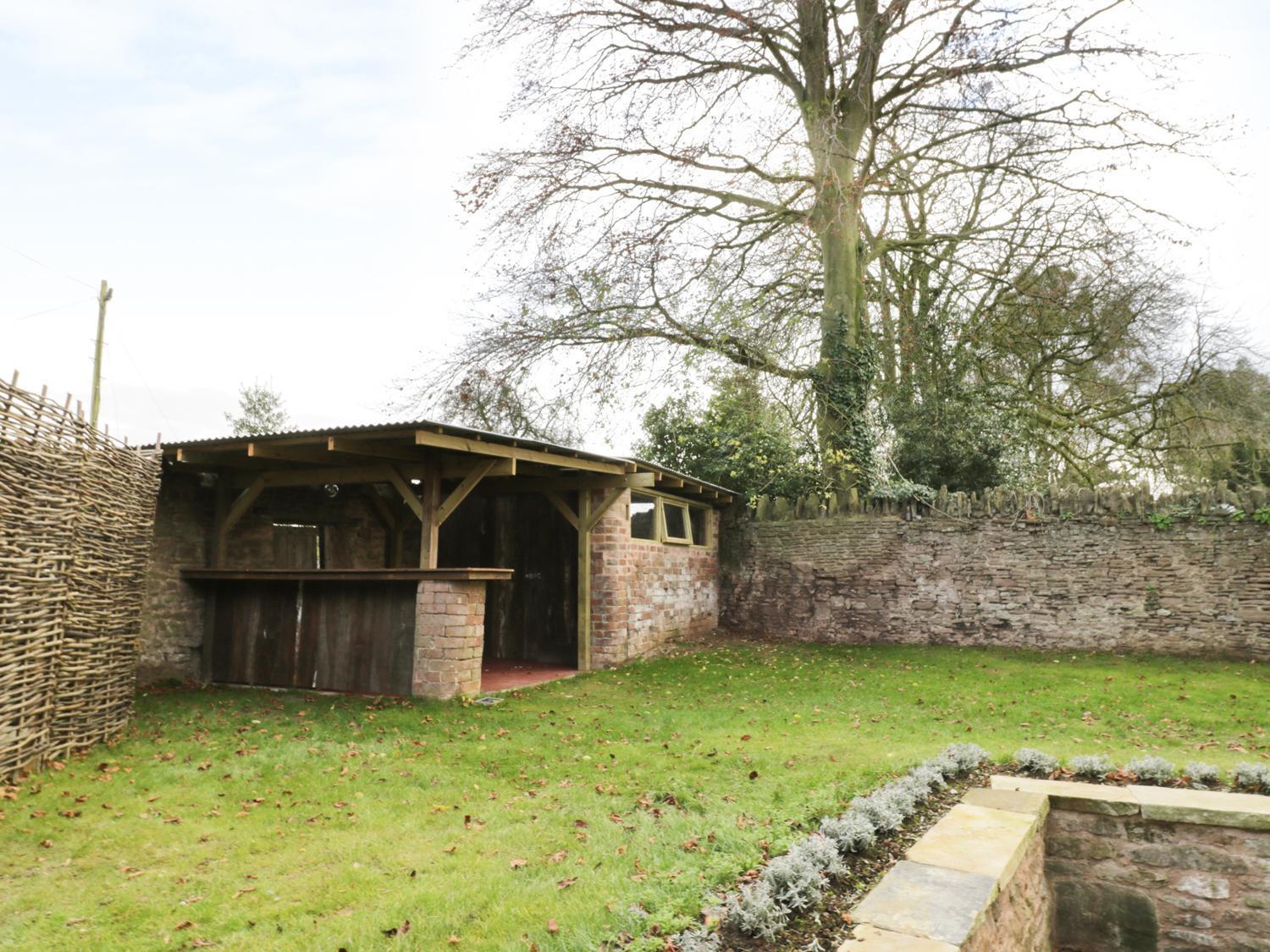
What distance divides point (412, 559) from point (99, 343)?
1158 cm

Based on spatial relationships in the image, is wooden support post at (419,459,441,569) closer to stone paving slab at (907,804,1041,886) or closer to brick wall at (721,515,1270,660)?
stone paving slab at (907,804,1041,886)

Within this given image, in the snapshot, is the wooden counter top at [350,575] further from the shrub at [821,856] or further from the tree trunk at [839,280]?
the tree trunk at [839,280]

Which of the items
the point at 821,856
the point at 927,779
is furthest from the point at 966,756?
the point at 821,856

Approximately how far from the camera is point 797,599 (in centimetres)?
1331

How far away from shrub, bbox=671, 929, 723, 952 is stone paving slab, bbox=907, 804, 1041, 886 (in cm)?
128

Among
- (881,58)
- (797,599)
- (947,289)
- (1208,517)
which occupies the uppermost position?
(881,58)

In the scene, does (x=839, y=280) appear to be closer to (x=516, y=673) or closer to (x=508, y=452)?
(x=508, y=452)

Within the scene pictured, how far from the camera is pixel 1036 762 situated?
17.3 feet

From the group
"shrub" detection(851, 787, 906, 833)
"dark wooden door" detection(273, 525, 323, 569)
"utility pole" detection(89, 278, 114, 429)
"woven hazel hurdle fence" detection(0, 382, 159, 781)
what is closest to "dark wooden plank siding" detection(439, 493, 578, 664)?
"dark wooden door" detection(273, 525, 323, 569)

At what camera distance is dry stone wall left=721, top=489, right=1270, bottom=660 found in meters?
10.5

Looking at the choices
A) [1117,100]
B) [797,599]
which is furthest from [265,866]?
[1117,100]

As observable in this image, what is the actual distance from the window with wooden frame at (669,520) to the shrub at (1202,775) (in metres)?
7.55

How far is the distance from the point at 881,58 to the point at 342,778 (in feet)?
44.4

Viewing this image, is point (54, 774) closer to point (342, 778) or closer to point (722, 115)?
point (342, 778)
